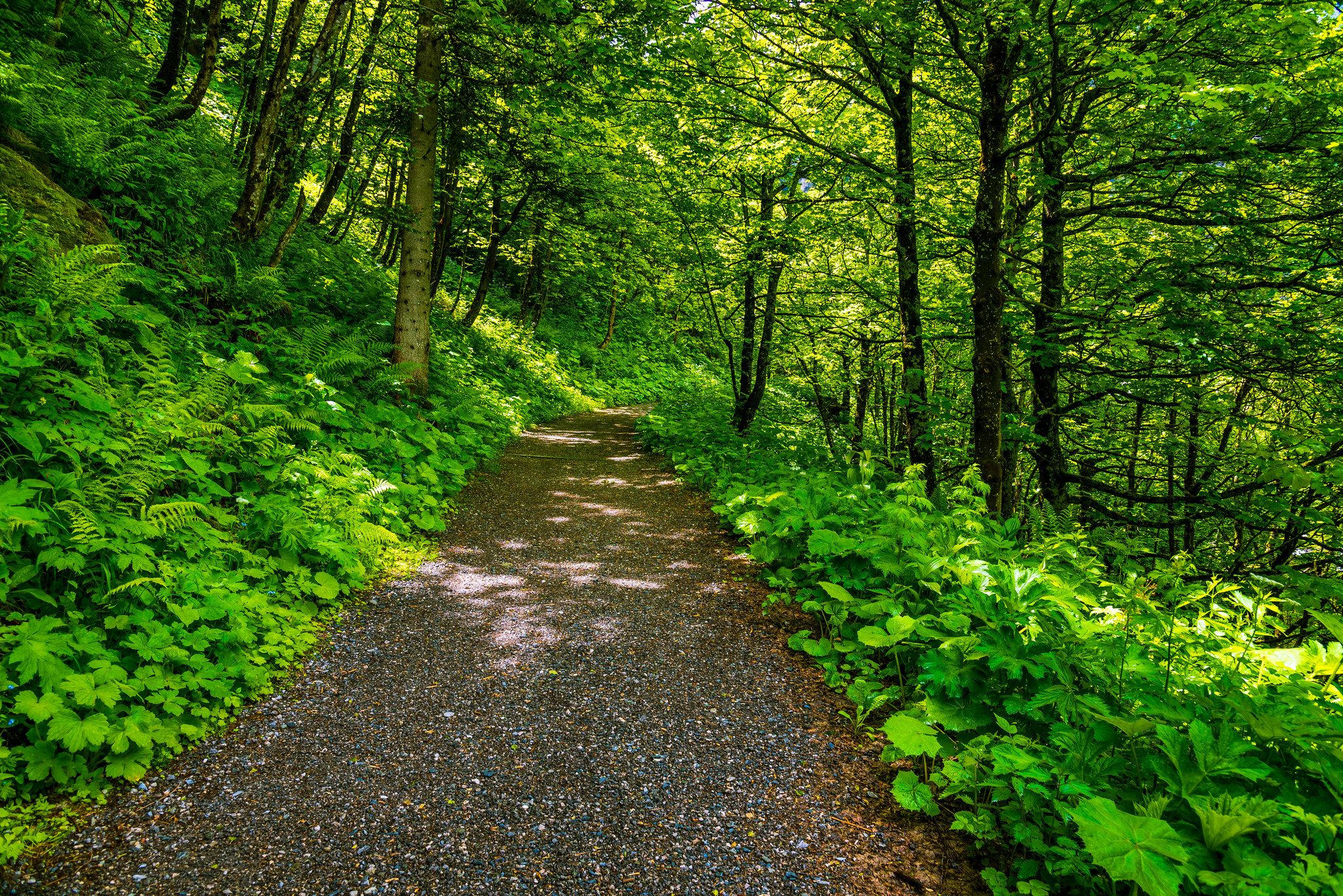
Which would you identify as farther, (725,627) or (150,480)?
(725,627)

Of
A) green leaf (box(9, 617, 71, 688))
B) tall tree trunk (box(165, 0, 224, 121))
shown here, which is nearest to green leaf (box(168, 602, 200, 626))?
green leaf (box(9, 617, 71, 688))

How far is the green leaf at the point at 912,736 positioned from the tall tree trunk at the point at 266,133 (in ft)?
26.9

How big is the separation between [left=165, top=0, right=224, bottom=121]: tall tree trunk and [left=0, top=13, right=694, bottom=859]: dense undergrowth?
288 millimetres

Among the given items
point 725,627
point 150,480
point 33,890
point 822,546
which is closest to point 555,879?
point 33,890

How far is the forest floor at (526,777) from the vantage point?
2500mm

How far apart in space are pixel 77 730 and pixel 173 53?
28.4 ft

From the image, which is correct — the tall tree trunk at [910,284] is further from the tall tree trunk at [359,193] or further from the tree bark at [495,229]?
the tree bark at [495,229]

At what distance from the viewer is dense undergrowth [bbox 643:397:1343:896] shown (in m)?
1.96

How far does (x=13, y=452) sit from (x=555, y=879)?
404cm

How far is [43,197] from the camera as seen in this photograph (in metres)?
5.23

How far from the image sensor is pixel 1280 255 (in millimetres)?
5691

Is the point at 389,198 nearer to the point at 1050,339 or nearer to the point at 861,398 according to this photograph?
the point at 861,398

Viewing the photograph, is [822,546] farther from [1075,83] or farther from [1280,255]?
[1280,255]

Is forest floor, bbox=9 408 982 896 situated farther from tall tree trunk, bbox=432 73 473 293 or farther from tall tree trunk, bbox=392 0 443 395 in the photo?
tall tree trunk, bbox=432 73 473 293
